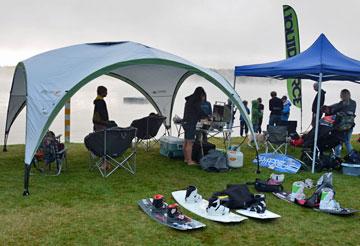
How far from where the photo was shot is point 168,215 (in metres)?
4.11

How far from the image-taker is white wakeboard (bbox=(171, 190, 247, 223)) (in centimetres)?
412

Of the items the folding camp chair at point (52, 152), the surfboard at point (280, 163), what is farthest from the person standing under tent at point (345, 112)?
the folding camp chair at point (52, 152)

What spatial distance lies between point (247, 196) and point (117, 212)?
154cm

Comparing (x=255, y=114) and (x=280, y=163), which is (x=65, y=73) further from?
(x=255, y=114)

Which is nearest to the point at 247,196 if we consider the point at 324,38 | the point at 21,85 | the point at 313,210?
the point at 313,210

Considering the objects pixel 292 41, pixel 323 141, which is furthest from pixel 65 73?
pixel 292 41

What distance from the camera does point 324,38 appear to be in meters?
7.36

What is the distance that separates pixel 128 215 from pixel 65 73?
8.12 feet

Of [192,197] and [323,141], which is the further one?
[323,141]

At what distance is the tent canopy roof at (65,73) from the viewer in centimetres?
514

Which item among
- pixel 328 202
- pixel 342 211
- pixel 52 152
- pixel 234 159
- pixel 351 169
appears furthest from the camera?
pixel 234 159

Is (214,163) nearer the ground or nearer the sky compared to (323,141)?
nearer the ground

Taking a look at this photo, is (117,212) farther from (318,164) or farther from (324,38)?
(324,38)

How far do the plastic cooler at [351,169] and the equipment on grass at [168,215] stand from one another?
144 inches
